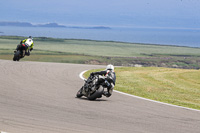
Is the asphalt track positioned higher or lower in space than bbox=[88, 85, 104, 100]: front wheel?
lower

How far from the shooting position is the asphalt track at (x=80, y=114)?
29.2ft

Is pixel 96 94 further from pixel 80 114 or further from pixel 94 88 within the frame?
pixel 80 114

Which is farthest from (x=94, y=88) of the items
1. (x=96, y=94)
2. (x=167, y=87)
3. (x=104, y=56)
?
(x=104, y=56)

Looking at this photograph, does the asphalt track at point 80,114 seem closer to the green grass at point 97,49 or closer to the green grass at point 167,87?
the green grass at point 167,87

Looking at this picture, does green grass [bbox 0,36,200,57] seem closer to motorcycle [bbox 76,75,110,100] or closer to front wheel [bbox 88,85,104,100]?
motorcycle [bbox 76,75,110,100]

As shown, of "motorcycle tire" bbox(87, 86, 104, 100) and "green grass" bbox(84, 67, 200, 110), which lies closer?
"motorcycle tire" bbox(87, 86, 104, 100)

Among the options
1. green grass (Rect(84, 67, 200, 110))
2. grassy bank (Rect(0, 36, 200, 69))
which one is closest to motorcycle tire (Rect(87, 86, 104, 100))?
green grass (Rect(84, 67, 200, 110))

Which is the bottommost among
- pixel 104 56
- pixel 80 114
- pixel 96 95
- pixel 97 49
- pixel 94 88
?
pixel 80 114

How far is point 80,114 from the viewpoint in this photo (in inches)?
411

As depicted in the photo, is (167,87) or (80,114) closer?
(80,114)

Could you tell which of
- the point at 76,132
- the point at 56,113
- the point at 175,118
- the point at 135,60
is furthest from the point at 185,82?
the point at 135,60

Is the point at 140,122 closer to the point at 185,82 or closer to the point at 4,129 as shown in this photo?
the point at 4,129

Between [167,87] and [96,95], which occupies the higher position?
[167,87]

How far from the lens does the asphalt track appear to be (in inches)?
351
